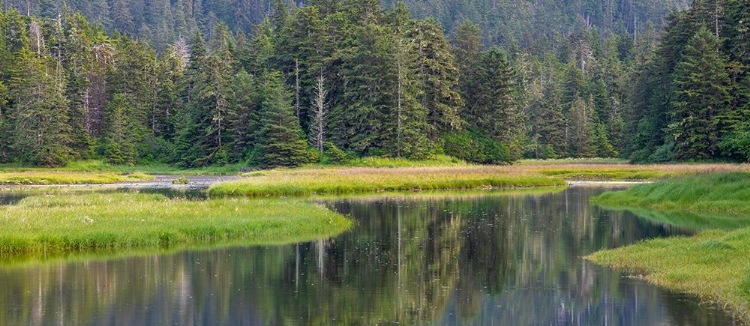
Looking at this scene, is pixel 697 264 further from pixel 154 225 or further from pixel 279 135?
pixel 279 135

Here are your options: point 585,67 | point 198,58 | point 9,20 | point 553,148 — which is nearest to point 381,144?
point 198,58

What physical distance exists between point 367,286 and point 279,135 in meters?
68.8

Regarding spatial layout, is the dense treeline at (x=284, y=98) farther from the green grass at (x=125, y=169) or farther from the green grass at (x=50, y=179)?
the green grass at (x=50, y=179)

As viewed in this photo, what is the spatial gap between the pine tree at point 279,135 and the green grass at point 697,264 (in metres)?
63.7

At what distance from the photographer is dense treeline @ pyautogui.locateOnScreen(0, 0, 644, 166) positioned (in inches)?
3782

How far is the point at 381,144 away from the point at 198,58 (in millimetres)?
30587

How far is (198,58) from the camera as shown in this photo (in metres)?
112

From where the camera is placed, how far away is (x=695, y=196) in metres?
48.2

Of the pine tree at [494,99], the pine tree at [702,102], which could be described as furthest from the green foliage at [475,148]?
the pine tree at [702,102]

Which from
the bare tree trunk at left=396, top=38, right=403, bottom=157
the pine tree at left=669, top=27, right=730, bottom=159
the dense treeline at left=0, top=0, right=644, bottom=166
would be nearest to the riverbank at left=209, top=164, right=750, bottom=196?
the pine tree at left=669, top=27, right=730, bottom=159

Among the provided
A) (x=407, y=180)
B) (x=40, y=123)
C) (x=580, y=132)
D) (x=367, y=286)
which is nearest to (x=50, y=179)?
(x=40, y=123)

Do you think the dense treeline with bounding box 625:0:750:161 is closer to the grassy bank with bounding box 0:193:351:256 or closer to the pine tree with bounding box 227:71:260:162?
the pine tree with bounding box 227:71:260:162

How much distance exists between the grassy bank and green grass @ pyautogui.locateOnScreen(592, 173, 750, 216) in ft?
59.7

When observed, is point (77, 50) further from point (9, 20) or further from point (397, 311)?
point (397, 311)
